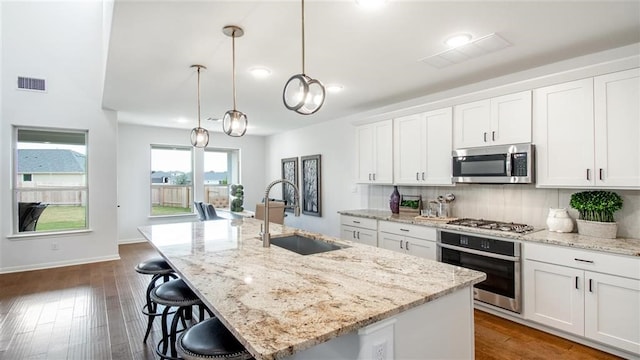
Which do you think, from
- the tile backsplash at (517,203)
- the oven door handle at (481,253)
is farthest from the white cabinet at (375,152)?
the oven door handle at (481,253)

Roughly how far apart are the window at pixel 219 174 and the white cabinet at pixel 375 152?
423 cm

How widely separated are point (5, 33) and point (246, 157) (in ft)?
15.2

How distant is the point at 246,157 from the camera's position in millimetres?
8062

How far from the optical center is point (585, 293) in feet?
8.20

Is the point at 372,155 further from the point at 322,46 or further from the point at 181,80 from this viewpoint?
the point at 181,80

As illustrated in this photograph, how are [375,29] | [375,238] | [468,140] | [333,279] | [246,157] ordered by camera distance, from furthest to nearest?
[246,157]
[375,238]
[468,140]
[375,29]
[333,279]

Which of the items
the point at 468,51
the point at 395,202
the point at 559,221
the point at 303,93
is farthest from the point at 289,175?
the point at 303,93

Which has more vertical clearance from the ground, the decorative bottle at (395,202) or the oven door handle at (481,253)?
the decorative bottle at (395,202)

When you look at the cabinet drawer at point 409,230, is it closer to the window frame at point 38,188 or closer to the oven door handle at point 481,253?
the oven door handle at point 481,253

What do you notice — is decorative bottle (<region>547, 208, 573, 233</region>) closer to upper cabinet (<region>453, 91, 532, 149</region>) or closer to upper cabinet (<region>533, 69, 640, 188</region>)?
upper cabinet (<region>533, 69, 640, 188</region>)

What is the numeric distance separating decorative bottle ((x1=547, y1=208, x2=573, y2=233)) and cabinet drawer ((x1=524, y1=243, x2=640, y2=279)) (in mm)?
388

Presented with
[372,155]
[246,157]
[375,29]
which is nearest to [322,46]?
[375,29]

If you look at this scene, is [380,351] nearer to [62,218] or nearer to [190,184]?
[62,218]

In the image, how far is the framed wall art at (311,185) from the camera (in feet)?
20.4
